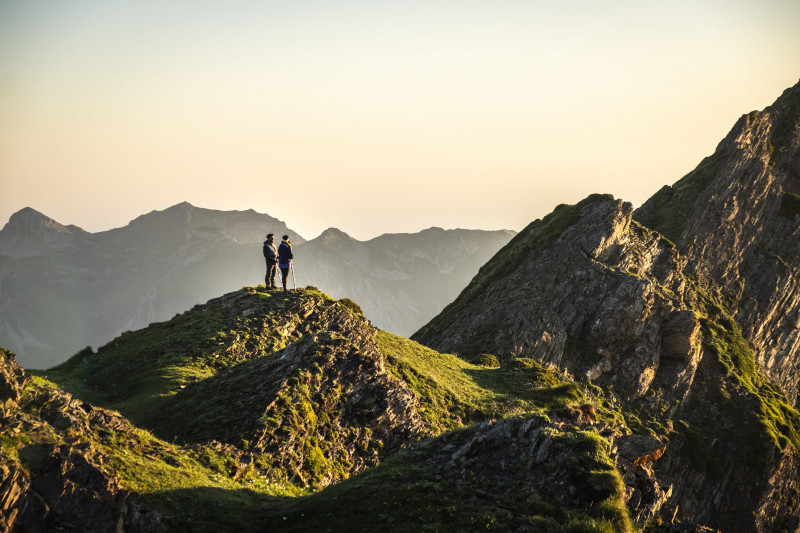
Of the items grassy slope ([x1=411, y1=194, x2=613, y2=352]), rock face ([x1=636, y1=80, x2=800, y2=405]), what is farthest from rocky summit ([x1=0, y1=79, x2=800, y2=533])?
rock face ([x1=636, y1=80, x2=800, y2=405])

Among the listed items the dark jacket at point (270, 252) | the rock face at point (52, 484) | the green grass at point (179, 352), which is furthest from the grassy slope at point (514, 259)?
the rock face at point (52, 484)

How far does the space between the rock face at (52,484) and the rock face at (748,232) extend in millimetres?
103176

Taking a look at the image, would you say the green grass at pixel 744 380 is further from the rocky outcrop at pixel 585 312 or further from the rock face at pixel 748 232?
the rock face at pixel 748 232

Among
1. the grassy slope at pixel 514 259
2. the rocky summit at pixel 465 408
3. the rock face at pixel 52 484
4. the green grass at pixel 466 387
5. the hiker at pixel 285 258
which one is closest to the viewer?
the rock face at pixel 52 484

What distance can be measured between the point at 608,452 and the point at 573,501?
3177mm

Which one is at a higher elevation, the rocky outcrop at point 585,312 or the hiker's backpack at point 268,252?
the hiker's backpack at point 268,252

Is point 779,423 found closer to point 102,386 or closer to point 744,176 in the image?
point 744,176

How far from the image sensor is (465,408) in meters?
39.8

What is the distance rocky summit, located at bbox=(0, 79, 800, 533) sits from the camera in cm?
1748

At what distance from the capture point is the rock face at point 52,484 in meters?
14.1

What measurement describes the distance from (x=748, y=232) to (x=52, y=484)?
126435mm

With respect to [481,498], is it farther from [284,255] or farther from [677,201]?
[677,201]

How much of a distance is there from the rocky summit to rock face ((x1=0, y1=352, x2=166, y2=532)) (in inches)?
2.4

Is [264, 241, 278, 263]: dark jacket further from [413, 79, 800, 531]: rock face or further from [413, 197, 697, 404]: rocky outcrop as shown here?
[413, 197, 697, 404]: rocky outcrop
